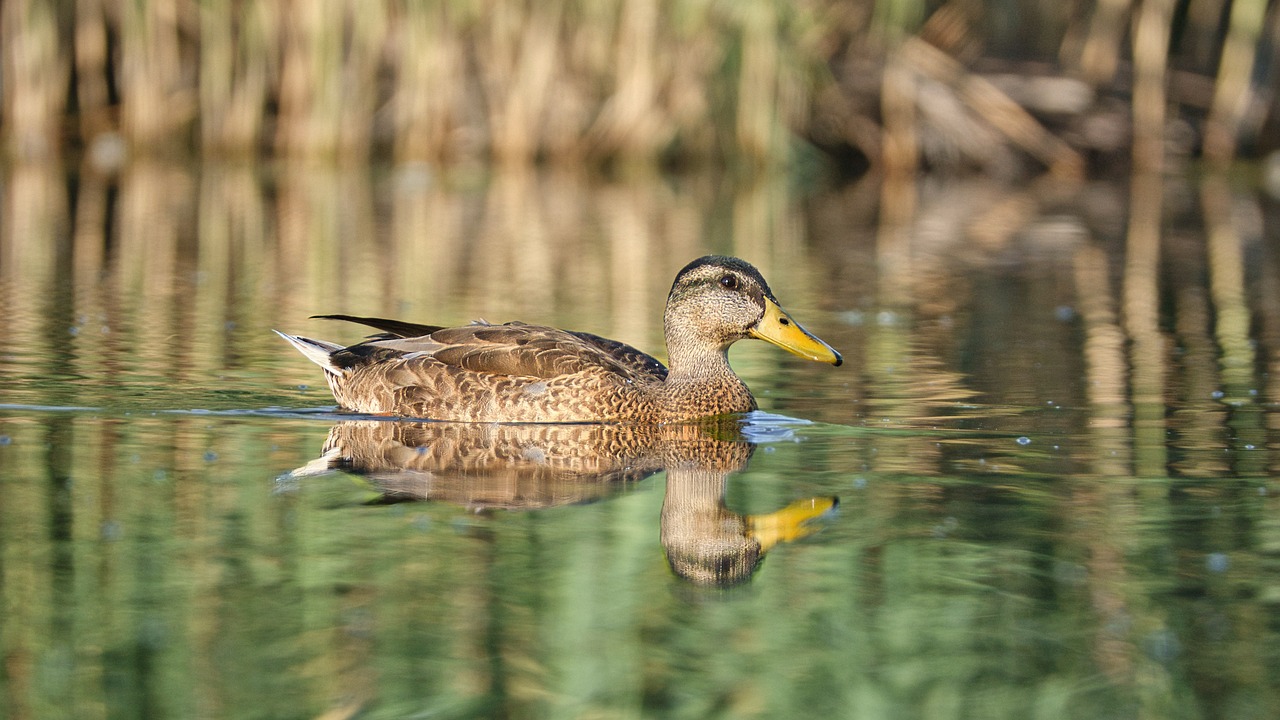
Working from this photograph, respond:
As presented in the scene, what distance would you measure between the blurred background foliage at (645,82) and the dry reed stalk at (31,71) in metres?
0.03

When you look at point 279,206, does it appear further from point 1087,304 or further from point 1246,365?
point 1246,365

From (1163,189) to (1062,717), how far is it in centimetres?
2015

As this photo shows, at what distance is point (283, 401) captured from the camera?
7801 millimetres

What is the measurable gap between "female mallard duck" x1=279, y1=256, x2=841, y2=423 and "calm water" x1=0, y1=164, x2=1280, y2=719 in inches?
6.7

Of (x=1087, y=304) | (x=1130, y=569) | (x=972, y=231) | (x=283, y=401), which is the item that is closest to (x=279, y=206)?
(x=972, y=231)

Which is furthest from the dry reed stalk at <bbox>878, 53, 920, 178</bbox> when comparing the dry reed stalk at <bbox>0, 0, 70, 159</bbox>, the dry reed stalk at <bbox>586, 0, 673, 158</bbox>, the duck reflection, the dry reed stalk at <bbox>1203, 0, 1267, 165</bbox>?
the duck reflection

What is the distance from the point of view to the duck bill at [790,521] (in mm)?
5430

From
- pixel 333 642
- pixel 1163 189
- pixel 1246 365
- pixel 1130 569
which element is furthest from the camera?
pixel 1163 189

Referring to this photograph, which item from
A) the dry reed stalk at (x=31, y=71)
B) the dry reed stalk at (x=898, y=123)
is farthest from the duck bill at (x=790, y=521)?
the dry reed stalk at (x=898, y=123)

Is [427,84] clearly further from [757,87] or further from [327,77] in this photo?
[757,87]

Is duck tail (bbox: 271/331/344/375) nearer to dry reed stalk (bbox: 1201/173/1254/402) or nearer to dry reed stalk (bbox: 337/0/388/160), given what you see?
dry reed stalk (bbox: 1201/173/1254/402)

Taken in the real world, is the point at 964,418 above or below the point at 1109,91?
below

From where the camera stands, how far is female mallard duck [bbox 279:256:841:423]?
292 inches

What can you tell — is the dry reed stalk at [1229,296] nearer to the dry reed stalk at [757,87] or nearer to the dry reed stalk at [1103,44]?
the dry reed stalk at [1103,44]
